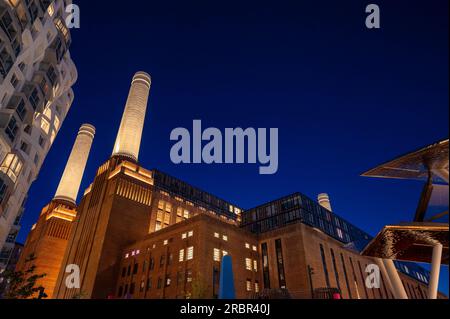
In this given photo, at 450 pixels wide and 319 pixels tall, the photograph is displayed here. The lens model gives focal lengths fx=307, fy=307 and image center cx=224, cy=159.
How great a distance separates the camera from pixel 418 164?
11.5 metres

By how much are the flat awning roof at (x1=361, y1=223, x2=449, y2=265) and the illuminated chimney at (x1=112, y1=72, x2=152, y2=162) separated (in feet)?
291

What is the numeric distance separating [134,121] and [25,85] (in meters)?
67.7

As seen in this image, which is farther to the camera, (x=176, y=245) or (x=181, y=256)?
(x=176, y=245)

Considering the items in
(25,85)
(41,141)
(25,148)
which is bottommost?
(25,148)

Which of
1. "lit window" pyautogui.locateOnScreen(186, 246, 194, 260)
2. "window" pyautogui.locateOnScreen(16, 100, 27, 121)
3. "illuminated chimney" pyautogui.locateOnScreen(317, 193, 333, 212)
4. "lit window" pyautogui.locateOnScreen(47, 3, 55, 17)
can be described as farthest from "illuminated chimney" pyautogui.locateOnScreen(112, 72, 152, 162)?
"illuminated chimney" pyautogui.locateOnScreen(317, 193, 333, 212)

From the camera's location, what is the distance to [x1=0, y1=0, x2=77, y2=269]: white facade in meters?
31.7

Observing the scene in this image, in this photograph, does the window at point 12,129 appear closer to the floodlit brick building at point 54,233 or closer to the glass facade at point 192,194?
the floodlit brick building at point 54,233

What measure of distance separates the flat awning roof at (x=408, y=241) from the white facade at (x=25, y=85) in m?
35.7

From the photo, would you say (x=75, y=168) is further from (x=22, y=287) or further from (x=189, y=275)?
(x=22, y=287)

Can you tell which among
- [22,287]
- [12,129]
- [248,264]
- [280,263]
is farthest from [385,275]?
[280,263]
